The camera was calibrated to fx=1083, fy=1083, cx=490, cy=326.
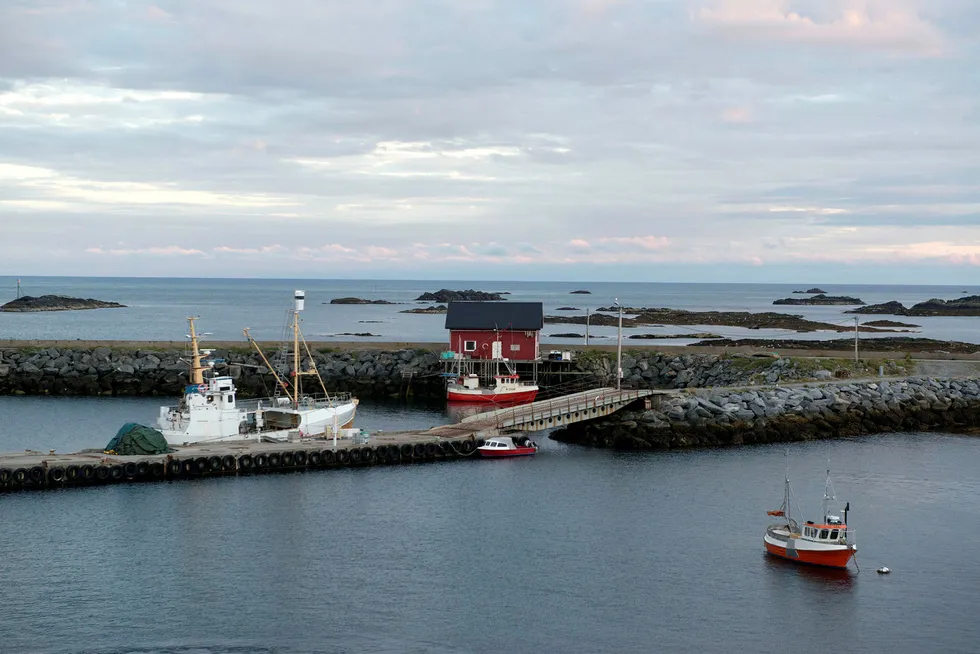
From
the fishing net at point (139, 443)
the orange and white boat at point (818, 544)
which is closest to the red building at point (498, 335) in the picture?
the fishing net at point (139, 443)

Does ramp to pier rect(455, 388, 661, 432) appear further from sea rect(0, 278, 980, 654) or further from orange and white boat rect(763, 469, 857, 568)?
orange and white boat rect(763, 469, 857, 568)

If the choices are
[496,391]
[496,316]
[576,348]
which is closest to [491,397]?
[496,391]

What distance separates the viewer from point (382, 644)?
96.9ft

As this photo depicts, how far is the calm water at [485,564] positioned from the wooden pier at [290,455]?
1.10 m

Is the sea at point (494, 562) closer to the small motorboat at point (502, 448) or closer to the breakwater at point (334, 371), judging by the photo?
the small motorboat at point (502, 448)

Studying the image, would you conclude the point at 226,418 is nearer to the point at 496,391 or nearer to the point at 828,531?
the point at 496,391

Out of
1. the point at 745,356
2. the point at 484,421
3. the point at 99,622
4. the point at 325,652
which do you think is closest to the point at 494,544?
the point at 325,652

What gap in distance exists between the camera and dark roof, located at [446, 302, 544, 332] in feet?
264

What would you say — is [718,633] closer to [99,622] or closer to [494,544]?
[494,544]

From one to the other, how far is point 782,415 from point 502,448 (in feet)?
58.6

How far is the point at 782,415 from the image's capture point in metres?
61.7

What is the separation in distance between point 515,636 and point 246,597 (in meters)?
8.51

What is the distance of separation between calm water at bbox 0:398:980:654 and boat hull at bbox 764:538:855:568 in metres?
0.57

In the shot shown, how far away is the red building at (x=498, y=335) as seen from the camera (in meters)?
80.7
